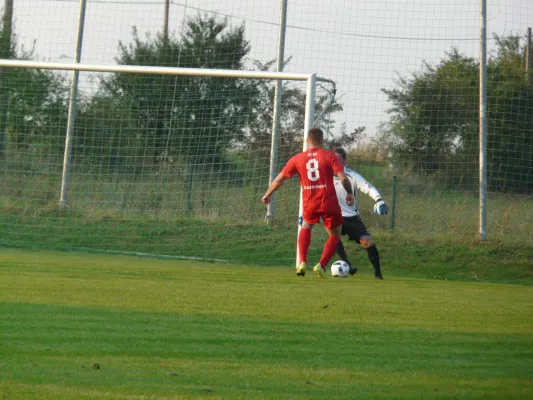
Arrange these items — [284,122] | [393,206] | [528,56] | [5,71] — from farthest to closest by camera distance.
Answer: [5,71], [528,56], [393,206], [284,122]

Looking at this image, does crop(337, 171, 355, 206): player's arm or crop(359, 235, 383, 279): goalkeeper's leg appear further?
crop(359, 235, 383, 279): goalkeeper's leg

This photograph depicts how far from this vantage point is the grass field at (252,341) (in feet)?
12.2

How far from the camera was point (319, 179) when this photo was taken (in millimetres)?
10266

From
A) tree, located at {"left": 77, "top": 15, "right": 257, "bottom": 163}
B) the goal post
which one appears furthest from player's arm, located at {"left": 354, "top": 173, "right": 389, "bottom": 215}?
tree, located at {"left": 77, "top": 15, "right": 257, "bottom": 163}

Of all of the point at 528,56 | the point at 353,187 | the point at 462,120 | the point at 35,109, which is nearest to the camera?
the point at 353,187

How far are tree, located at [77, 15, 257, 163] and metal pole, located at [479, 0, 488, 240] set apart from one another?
4000 millimetres

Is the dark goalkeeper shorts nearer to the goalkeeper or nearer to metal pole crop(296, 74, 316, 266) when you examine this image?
the goalkeeper

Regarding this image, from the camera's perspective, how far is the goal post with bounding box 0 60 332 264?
46.3 ft

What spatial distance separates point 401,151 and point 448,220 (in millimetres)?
1850

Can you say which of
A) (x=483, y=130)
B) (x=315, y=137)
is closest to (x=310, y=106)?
(x=315, y=137)

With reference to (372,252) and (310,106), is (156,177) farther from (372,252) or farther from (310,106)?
(372,252)

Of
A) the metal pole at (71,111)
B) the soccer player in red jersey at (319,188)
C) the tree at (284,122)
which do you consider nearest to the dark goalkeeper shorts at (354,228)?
the soccer player in red jersey at (319,188)

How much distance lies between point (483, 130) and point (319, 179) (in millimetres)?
5499

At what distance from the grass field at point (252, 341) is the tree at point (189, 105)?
20.5ft
